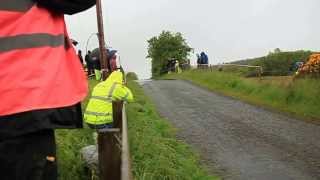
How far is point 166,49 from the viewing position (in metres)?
62.7

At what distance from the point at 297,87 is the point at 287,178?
11.6 metres

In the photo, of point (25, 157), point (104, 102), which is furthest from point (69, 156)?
point (25, 157)

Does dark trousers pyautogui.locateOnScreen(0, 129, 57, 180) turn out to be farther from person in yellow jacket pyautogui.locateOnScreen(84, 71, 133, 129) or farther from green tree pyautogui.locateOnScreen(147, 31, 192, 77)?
green tree pyautogui.locateOnScreen(147, 31, 192, 77)

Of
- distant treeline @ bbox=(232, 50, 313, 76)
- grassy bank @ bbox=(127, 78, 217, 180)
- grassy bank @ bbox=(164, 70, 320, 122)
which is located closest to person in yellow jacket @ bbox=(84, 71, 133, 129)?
grassy bank @ bbox=(127, 78, 217, 180)

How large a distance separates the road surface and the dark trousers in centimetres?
740

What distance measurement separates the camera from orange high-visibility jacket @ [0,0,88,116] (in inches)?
99.3

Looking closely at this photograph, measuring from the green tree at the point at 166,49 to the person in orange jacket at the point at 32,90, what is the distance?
59731 mm

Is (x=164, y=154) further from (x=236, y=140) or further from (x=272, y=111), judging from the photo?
(x=272, y=111)

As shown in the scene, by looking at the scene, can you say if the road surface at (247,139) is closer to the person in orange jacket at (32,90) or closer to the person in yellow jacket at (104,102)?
the person in yellow jacket at (104,102)

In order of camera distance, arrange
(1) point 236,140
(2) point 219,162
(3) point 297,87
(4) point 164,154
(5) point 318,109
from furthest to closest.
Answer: (3) point 297,87 < (5) point 318,109 < (1) point 236,140 < (2) point 219,162 < (4) point 164,154

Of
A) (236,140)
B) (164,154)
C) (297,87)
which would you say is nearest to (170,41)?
(297,87)

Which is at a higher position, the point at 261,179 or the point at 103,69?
the point at 103,69

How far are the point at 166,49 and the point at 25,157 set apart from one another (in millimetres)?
60267

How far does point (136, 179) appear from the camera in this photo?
24.3 feet
